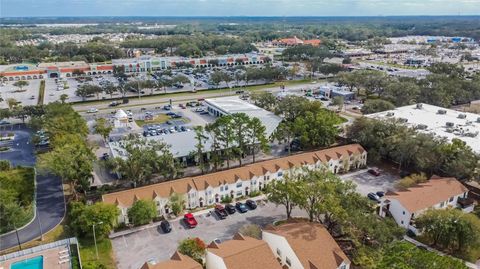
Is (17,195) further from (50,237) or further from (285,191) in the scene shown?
(285,191)

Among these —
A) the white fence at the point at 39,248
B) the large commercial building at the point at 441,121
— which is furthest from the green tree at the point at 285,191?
the large commercial building at the point at 441,121

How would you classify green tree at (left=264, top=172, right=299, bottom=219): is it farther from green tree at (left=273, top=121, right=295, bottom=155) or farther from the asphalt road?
the asphalt road

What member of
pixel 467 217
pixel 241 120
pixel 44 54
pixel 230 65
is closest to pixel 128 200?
pixel 241 120

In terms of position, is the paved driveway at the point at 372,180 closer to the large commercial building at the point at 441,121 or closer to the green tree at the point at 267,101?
the large commercial building at the point at 441,121

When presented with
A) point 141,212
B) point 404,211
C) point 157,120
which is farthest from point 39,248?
point 157,120

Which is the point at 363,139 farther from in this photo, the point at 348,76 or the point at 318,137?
the point at 348,76
